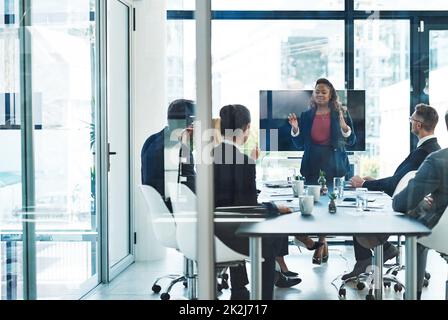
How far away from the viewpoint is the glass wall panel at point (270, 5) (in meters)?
4.37

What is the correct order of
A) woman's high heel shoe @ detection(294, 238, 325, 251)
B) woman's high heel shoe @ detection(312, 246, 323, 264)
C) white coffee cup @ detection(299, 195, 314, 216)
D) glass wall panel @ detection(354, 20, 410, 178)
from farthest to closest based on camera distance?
glass wall panel @ detection(354, 20, 410, 178)
woman's high heel shoe @ detection(312, 246, 323, 264)
woman's high heel shoe @ detection(294, 238, 325, 251)
white coffee cup @ detection(299, 195, 314, 216)

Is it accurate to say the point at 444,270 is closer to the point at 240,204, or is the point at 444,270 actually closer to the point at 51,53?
the point at 240,204

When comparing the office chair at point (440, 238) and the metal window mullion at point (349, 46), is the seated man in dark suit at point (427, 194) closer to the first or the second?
the office chair at point (440, 238)

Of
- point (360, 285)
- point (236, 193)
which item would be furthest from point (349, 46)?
point (236, 193)

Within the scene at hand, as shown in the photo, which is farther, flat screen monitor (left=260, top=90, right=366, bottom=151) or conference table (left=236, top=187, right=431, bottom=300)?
flat screen monitor (left=260, top=90, right=366, bottom=151)

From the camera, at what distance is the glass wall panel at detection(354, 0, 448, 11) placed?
498 cm

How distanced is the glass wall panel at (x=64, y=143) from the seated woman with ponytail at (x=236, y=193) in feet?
3.91

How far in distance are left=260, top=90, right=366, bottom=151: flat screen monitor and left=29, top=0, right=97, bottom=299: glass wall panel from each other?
1.41 m

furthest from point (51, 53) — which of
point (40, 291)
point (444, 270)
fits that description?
point (444, 270)

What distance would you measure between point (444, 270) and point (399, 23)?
255 centimetres

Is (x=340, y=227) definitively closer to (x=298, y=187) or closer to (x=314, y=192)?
(x=314, y=192)

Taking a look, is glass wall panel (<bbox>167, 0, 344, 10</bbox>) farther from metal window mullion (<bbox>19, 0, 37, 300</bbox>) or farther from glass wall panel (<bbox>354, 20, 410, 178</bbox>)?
metal window mullion (<bbox>19, 0, 37, 300</bbox>)

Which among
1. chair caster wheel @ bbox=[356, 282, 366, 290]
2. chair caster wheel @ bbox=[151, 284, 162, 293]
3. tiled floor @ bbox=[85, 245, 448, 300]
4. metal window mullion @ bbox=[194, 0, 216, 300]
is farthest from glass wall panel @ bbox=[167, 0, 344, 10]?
chair caster wheel @ bbox=[356, 282, 366, 290]

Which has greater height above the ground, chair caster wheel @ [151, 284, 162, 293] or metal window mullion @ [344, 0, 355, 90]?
metal window mullion @ [344, 0, 355, 90]
